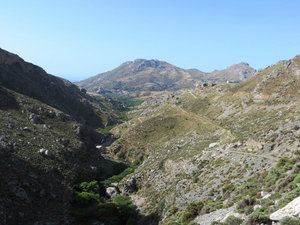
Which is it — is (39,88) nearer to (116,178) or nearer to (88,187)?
(116,178)

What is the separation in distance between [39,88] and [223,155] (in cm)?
9486

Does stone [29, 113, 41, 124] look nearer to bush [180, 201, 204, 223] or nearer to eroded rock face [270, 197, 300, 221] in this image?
bush [180, 201, 204, 223]

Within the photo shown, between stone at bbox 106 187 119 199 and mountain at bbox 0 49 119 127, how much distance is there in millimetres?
56585

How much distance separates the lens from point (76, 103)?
130375mm

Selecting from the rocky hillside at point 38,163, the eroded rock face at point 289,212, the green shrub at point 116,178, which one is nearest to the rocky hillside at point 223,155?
the eroded rock face at point 289,212

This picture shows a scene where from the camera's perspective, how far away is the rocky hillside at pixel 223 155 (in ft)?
68.5

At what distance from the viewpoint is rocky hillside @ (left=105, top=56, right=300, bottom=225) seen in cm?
2088

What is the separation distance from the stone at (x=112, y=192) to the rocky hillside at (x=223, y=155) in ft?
6.07

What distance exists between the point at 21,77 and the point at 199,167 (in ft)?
294

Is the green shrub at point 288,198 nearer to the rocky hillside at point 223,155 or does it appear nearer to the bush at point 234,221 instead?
the rocky hillside at point 223,155

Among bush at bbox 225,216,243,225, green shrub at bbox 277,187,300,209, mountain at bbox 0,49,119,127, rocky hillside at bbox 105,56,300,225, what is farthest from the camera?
mountain at bbox 0,49,119,127

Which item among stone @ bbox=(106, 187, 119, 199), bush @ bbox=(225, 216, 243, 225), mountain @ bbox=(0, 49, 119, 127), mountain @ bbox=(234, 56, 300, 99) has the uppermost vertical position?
mountain @ bbox=(234, 56, 300, 99)

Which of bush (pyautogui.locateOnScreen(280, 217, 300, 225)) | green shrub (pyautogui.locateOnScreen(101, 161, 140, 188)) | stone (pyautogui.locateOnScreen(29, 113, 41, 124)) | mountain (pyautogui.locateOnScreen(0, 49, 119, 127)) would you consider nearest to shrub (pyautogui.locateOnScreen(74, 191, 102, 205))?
green shrub (pyautogui.locateOnScreen(101, 161, 140, 188))

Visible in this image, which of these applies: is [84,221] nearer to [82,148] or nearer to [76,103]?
[82,148]
